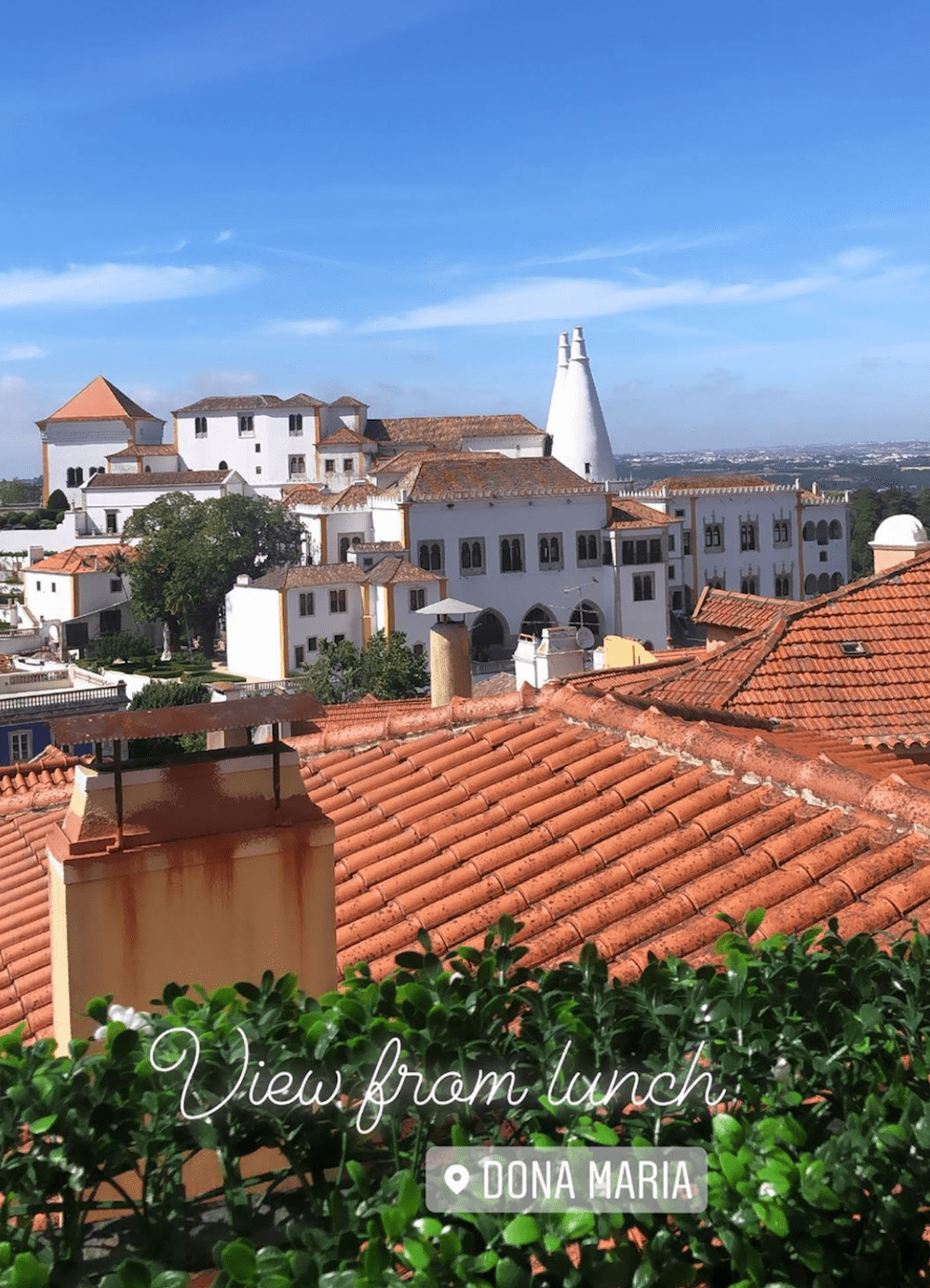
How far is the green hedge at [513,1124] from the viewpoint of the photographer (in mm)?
2400

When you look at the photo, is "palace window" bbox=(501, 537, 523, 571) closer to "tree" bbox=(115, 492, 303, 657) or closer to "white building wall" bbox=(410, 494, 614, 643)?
"white building wall" bbox=(410, 494, 614, 643)

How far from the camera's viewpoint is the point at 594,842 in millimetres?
6012

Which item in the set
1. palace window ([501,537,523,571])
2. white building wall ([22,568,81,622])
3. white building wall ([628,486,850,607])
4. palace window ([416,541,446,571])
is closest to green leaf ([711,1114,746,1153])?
palace window ([416,541,446,571])

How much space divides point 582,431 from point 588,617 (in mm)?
14434

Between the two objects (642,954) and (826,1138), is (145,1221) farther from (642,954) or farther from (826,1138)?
(642,954)

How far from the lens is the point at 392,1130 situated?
2.65m

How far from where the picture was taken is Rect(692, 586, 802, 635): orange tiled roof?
55.4 ft

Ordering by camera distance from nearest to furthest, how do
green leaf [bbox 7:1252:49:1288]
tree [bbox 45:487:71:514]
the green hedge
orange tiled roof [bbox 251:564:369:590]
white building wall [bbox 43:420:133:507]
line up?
green leaf [bbox 7:1252:49:1288] < the green hedge < orange tiled roof [bbox 251:564:369:590] < tree [bbox 45:487:71:514] < white building wall [bbox 43:420:133:507]

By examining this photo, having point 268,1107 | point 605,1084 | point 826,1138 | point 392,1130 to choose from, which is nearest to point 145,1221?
point 268,1107

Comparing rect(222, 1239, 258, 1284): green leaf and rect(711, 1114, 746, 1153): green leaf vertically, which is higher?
rect(711, 1114, 746, 1153): green leaf

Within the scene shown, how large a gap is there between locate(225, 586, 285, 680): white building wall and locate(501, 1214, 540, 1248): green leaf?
2040 inches

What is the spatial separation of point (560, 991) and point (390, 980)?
1.22 ft

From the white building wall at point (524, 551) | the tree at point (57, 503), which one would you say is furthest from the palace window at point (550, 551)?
the tree at point (57, 503)

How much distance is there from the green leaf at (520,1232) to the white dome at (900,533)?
45.7ft
